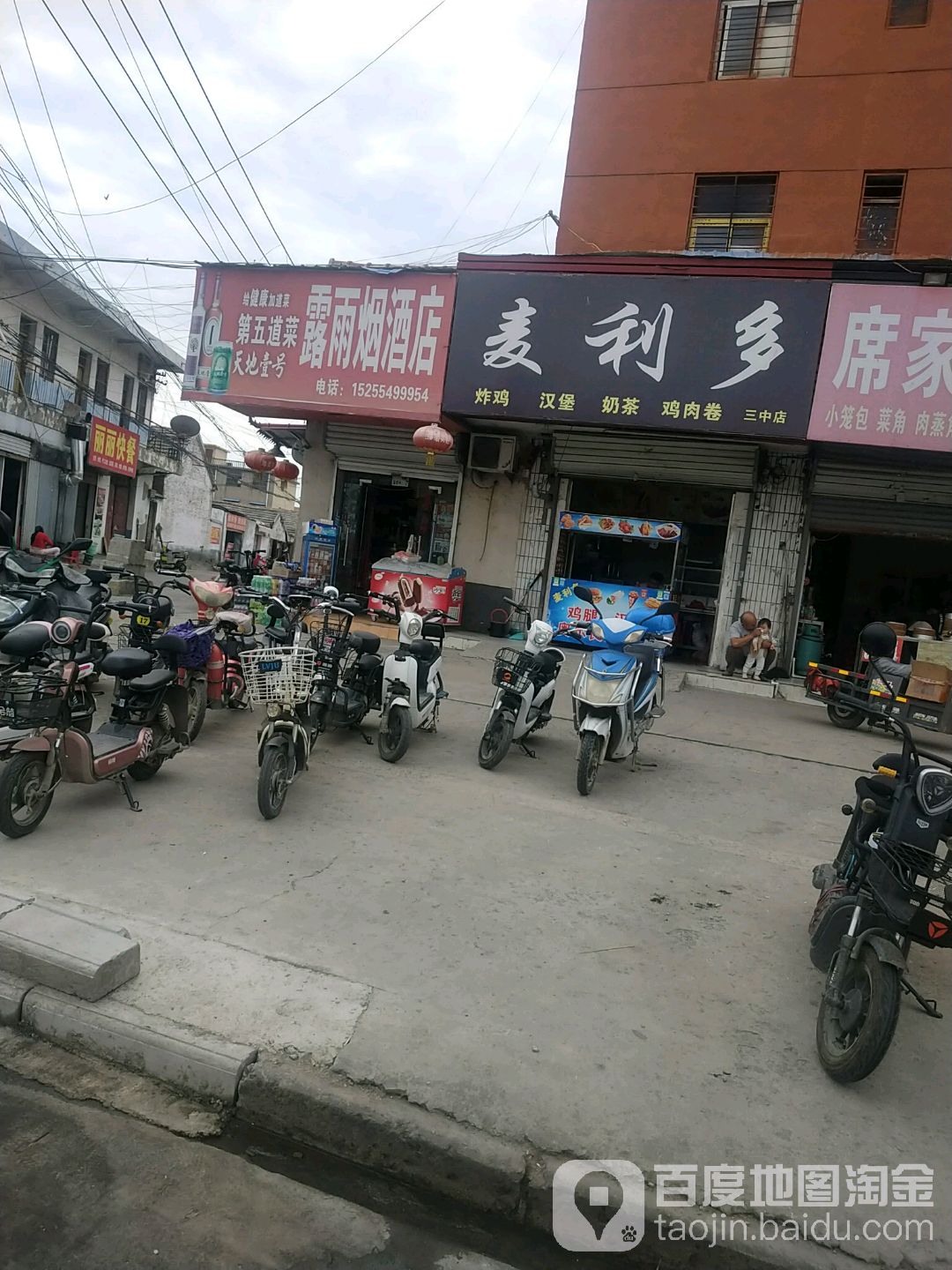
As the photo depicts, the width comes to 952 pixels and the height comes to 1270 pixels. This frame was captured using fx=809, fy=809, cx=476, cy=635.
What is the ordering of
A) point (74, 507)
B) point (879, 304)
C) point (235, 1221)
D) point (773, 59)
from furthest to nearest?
point (74, 507) < point (773, 59) < point (879, 304) < point (235, 1221)

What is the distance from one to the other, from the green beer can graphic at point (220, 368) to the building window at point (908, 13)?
11343mm

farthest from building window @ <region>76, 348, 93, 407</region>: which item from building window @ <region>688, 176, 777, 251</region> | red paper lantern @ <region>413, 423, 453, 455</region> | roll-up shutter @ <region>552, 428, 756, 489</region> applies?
building window @ <region>688, 176, 777, 251</region>

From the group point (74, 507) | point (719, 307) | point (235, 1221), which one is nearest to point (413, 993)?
point (235, 1221)

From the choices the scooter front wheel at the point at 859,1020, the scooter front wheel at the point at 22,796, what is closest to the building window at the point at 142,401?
the scooter front wheel at the point at 22,796

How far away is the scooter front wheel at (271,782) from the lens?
4.79 m

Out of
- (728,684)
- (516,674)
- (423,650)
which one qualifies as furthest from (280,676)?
(728,684)

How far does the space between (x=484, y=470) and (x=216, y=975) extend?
35.8ft

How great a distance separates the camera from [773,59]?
42.5 ft

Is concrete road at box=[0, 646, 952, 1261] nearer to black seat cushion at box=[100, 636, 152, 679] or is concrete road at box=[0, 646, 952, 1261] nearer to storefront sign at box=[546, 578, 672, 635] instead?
black seat cushion at box=[100, 636, 152, 679]

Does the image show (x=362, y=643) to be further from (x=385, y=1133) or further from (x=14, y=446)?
A: (x=14, y=446)

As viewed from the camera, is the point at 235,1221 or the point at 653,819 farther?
the point at 653,819

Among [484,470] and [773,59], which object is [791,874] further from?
[773,59]

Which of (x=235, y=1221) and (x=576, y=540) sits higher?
(x=576, y=540)

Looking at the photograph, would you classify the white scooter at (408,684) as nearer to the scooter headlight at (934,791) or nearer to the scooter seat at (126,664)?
the scooter seat at (126,664)
